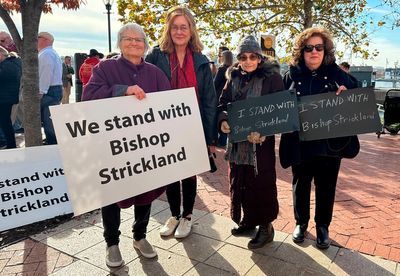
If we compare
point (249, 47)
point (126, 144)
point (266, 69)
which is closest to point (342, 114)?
point (266, 69)

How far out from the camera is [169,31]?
9.91 feet

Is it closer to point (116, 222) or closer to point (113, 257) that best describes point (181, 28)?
point (116, 222)

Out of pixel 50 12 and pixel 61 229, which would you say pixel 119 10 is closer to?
pixel 50 12

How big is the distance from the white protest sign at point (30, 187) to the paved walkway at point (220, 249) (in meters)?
0.21

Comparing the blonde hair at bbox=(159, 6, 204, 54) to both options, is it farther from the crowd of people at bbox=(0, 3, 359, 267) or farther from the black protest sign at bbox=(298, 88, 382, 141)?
the black protest sign at bbox=(298, 88, 382, 141)

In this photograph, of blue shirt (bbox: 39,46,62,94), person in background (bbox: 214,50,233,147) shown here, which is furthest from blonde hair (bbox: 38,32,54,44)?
person in background (bbox: 214,50,233,147)

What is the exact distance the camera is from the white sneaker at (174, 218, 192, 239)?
327cm

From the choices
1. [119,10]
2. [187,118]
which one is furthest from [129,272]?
[119,10]

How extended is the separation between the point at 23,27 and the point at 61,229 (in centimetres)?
231

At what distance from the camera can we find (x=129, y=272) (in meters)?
2.71

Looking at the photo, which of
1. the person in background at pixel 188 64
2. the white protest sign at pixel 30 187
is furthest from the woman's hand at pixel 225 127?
the white protest sign at pixel 30 187

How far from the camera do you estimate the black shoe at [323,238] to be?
3033 mm

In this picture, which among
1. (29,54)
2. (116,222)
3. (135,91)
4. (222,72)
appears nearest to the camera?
(135,91)

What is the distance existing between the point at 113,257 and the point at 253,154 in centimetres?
143
